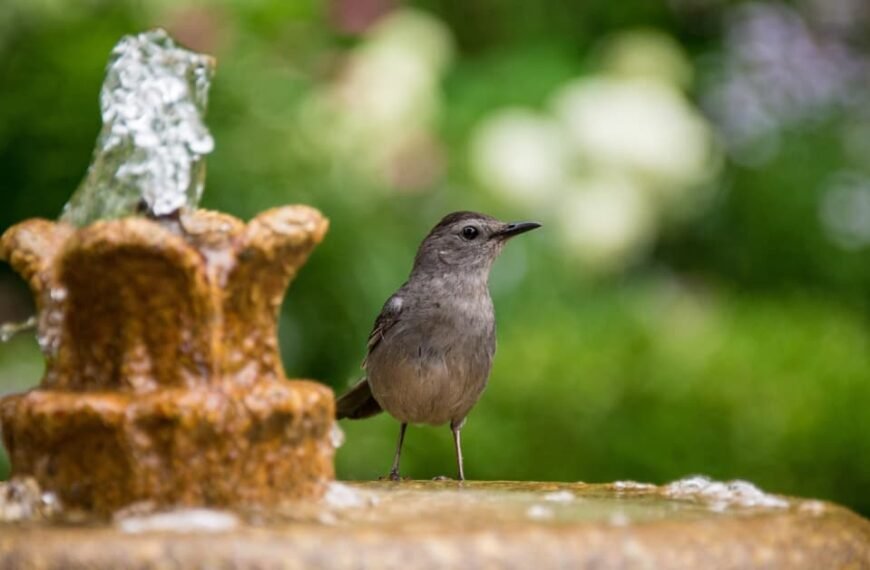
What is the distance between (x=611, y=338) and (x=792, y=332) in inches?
35.8

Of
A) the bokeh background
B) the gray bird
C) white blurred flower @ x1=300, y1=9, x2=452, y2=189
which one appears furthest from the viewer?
white blurred flower @ x1=300, y1=9, x2=452, y2=189

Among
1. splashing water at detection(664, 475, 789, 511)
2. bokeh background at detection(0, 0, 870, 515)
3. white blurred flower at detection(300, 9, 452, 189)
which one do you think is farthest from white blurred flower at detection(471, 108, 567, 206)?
splashing water at detection(664, 475, 789, 511)

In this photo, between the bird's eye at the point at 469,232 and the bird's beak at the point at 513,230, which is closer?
the bird's beak at the point at 513,230

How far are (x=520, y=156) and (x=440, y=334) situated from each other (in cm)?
451

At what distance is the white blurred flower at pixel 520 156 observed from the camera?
906cm

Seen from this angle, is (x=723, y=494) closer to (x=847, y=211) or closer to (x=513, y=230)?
(x=513, y=230)

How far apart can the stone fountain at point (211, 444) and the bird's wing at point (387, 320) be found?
1671mm

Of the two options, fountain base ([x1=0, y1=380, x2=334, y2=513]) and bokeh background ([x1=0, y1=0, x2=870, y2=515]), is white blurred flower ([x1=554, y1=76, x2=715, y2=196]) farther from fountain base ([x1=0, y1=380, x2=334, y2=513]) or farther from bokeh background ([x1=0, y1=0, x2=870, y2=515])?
fountain base ([x1=0, y1=380, x2=334, y2=513])

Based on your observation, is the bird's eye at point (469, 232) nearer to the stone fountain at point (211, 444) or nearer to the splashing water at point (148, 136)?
the splashing water at point (148, 136)

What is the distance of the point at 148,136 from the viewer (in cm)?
329

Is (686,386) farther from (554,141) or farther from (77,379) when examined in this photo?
(77,379)

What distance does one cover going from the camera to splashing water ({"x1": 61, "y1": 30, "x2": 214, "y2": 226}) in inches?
127

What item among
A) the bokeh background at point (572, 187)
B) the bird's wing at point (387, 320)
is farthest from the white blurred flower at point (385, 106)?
the bird's wing at point (387, 320)

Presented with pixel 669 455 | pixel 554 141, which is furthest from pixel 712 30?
pixel 669 455
